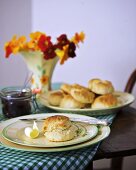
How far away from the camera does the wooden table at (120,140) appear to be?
2.41ft

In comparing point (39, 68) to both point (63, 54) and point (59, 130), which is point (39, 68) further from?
point (59, 130)

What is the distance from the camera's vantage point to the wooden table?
28.9 inches

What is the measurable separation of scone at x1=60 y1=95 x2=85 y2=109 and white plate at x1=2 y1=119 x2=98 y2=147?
0.19 m

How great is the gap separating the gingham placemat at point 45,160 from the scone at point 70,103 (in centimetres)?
33

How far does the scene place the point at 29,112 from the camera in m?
1.00

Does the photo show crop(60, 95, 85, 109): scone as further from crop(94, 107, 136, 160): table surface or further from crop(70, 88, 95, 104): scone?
crop(94, 107, 136, 160): table surface

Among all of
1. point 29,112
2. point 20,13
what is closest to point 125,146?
point 29,112

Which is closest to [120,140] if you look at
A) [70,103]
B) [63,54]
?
[70,103]

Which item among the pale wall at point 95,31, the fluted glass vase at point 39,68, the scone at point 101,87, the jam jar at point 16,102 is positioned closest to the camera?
the jam jar at point 16,102

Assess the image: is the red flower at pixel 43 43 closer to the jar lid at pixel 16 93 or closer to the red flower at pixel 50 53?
the red flower at pixel 50 53

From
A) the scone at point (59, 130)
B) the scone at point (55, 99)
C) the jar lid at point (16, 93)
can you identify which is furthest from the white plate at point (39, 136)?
the scone at point (55, 99)

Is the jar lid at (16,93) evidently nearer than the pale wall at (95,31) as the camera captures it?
Yes

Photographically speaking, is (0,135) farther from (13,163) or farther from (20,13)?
(20,13)

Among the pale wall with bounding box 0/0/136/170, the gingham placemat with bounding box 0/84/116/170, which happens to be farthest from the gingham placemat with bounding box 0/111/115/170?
the pale wall with bounding box 0/0/136/170
